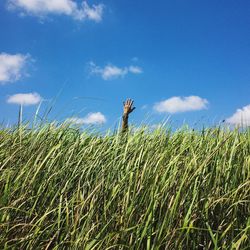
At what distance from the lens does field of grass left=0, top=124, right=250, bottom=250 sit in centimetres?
379

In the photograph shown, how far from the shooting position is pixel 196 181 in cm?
418

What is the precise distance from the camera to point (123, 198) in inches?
163

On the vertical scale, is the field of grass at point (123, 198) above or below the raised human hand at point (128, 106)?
below

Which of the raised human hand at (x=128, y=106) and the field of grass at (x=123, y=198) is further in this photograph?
the raised human hand at (x=128, y=106)

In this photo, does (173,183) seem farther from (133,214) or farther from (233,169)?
(233,169)

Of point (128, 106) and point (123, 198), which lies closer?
point (123, 198)

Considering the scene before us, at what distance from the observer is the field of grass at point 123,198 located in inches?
149

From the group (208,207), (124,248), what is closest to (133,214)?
(124,248)

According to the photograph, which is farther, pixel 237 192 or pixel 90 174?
pixel 90 174

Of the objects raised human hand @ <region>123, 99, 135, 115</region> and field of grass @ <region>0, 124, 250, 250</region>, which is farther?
raised human hand @ <region>123, 99, 135, 115</region>

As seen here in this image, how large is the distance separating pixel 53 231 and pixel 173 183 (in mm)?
1187

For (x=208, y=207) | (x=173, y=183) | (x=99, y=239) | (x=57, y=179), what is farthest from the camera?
(x=57, y=179)

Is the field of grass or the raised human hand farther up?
the raised human hand

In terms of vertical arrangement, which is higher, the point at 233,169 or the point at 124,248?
the point at 233,169
